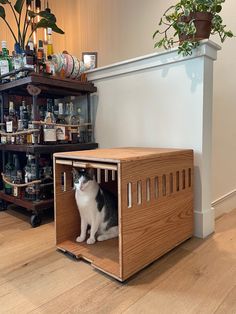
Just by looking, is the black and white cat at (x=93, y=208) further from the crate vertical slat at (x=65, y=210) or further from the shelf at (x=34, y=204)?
the shelf at (x=34, y=204)

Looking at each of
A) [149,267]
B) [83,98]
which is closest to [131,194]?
[149,267]

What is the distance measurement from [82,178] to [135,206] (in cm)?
32

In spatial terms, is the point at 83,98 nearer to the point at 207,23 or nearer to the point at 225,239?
the point at 207,23

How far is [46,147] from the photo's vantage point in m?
1.59

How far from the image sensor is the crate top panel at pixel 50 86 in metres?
1.54

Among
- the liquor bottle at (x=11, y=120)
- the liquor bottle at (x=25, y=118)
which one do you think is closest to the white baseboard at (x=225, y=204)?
the liquor bottle at (x=25, y=118)

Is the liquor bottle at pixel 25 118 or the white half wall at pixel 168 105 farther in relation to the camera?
the liquor bottle at pixel 25 118

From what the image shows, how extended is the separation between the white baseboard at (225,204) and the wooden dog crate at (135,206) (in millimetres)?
503

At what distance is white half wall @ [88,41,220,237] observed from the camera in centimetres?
138

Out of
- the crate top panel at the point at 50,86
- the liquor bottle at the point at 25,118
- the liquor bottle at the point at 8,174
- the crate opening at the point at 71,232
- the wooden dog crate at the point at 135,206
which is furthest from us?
the liquor bottle at the point at 8,174

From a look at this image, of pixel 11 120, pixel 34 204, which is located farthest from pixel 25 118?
pixel 34 204

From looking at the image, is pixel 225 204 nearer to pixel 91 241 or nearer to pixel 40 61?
pixel 91 241

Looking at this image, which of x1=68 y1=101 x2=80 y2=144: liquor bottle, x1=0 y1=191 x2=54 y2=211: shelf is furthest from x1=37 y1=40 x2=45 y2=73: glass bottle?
x1=0 y1=191 x2=54 y2=211: shelf

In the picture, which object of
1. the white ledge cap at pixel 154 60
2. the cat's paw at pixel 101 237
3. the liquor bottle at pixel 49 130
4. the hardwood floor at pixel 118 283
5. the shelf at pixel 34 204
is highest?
the white ledge cap at pixel 154 60
